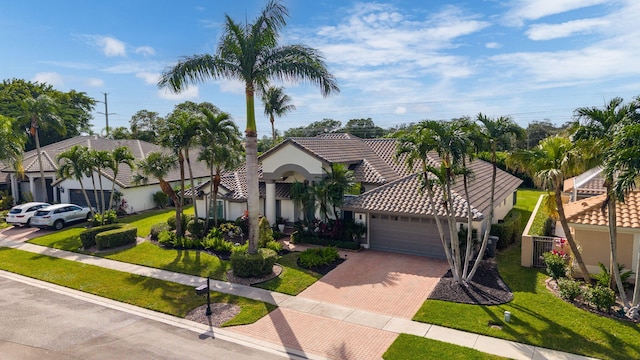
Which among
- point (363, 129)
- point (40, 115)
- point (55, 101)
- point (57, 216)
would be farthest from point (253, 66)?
point (363, 129)

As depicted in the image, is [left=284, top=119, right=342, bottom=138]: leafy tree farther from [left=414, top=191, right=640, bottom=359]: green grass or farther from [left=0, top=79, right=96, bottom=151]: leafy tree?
[left=414, top=191, right=640, bottom=359]: green grass

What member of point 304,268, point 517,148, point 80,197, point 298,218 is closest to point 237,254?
point 304,268

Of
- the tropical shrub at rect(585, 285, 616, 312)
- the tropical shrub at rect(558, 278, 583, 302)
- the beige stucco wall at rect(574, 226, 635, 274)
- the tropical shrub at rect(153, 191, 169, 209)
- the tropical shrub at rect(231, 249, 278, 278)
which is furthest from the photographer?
the tropical shrub at rect(153, 191, 169, 209)

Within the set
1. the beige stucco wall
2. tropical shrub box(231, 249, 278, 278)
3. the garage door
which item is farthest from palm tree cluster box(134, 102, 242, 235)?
the beige stucco wall

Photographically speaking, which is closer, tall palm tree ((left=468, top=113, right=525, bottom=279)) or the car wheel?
tall palm tree ((left=468, top=113, right=525, bottom=279))

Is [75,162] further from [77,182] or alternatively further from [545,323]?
[545,323]
